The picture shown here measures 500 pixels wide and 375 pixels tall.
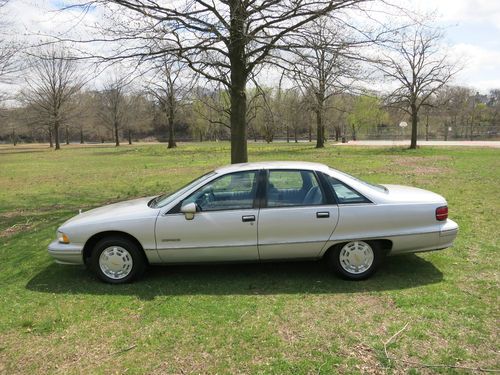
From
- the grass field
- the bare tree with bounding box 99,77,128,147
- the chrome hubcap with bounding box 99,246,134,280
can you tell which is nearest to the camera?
the grass field

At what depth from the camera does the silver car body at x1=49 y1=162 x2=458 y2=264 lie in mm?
4887

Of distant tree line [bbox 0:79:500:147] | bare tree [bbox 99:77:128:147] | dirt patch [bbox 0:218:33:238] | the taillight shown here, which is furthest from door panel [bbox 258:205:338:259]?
bare tree [bbox 99:77:128:147]

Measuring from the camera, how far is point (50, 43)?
848 cm

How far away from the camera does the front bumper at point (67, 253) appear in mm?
5086

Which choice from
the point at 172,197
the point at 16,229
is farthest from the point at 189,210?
the point at 16,229

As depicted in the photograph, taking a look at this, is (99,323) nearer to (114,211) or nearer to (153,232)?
(153,232)

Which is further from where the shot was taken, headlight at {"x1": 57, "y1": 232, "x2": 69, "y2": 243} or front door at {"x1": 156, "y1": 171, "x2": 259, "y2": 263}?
headlight at {"x1": 57, "y1": 232, "x2": 69, "y2": 243}

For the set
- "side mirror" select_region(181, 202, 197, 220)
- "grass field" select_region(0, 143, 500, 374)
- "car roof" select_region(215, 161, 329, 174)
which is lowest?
"grass field" select_region(0, 143, 500, 374)

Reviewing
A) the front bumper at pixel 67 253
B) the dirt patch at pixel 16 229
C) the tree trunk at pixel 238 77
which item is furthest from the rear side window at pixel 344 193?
the dirt patch at pixel 16 229

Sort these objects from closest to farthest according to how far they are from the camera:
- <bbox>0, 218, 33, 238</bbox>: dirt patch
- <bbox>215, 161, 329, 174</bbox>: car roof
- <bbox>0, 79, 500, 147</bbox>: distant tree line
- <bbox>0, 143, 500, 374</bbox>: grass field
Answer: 1. <bbox>0, 143, 500, 374</bbox>: grass field
2. <bbox>215, 161, 329, 174</bbox>: car roof
3. <bbox>0, 218, 33, 238</bbox>: dirt patch
4. <bbox>0, 79, 500, 147</bbox>: distant tree line

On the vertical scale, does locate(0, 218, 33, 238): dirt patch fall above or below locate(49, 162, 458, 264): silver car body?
below

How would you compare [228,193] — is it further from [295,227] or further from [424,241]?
[424,241]

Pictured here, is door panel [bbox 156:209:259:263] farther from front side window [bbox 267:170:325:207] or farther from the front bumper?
the front bumper

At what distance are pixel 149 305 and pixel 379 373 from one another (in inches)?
98.3
